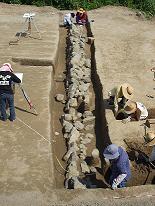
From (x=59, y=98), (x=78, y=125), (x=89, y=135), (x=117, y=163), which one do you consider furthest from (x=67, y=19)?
(x=117, y=163)

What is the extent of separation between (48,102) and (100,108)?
1561 mm

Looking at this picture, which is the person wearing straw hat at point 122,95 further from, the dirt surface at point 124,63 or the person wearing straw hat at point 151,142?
the person wearing straw hat at point 151,142

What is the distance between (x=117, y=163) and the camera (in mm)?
7871

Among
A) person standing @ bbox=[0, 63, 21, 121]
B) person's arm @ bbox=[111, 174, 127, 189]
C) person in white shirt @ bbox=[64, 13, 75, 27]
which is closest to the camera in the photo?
person's arm @ bbox=[111, 174, 127, 189]

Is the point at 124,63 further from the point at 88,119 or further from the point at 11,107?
the point at 11,107

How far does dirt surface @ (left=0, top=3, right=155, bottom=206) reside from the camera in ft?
25.1

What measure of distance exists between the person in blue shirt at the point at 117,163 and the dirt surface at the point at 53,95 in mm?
294

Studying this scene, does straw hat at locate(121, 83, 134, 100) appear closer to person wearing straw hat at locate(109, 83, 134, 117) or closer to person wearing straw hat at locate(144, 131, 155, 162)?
person wearing straw hat at locate(109, 83, 134, 117)

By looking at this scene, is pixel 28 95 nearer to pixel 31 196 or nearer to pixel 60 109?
pixel 60 109

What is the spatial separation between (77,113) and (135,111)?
1933 mm

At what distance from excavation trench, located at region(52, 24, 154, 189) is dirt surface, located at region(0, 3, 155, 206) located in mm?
57

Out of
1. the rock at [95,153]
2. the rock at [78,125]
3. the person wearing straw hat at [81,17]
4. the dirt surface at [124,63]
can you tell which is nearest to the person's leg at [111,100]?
the dirt surface at [124,63]

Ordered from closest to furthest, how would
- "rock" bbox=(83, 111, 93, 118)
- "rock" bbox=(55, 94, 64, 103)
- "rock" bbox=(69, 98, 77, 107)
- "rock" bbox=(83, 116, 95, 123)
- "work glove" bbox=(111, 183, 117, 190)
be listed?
"work glove" bbox=(111, 183, 117, 190)
"rock" bbox=(83, 116, 95, 123)
"rock" bbox=(83, 111, 93, 118)
"rock" bbox=(69, 98, 77, 107)
"rock" bbox=(55, 94, 64, 103)

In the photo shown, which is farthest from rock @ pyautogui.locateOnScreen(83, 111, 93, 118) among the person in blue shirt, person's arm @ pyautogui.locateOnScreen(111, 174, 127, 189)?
person's arm @ pyautogui.locateOnScreen(111, 174, 127, 189)
